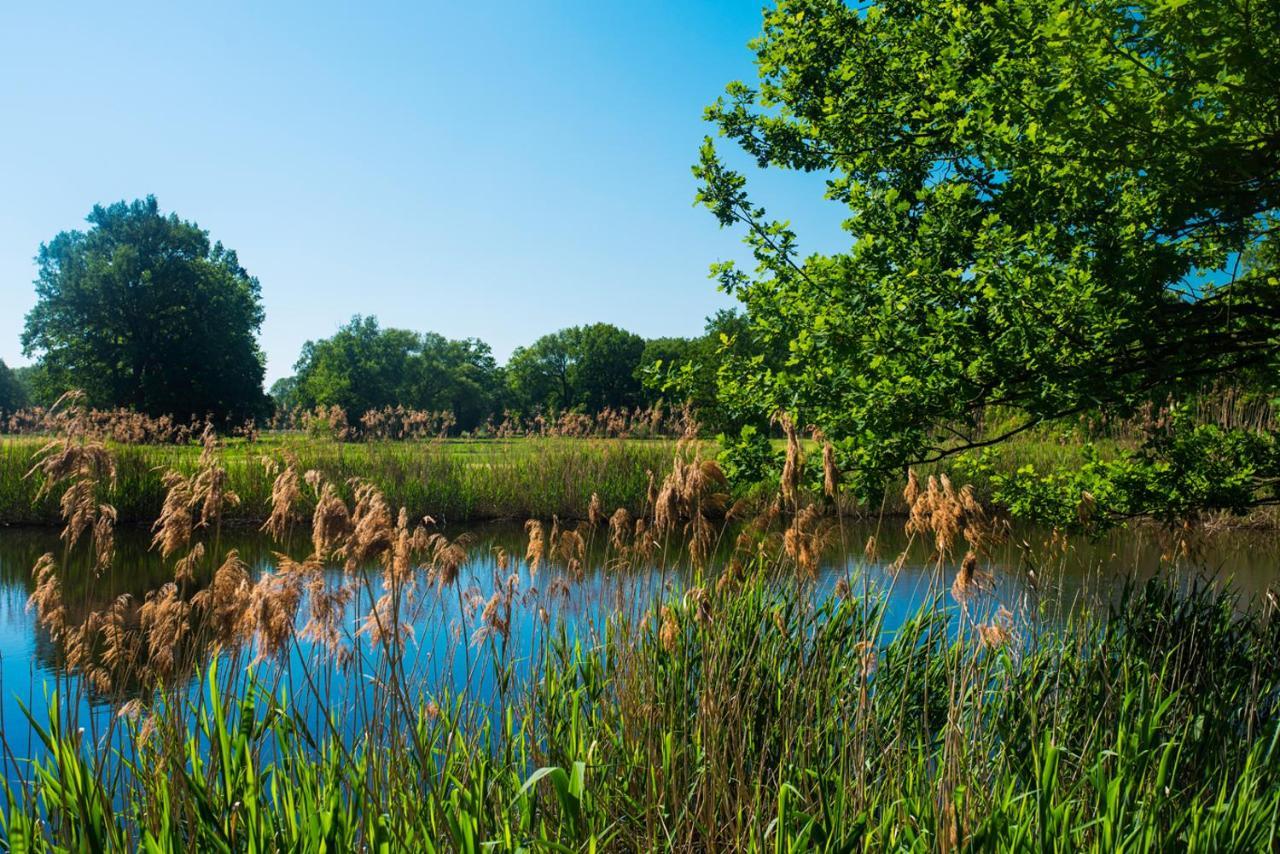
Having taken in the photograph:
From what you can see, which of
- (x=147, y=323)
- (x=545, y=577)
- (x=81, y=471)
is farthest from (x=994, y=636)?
(x=147, y=323)

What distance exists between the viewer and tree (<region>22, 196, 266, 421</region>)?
1496 inches

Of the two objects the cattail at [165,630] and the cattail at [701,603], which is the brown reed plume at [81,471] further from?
the cattail at [701,603]

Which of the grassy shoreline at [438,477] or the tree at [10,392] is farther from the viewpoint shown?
the tree at [10,392]

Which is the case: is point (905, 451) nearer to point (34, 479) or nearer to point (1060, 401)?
point (1060, 401)

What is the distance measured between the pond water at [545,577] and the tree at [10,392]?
7274 centimetres

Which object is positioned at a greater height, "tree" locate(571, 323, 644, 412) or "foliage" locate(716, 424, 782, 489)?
"tree" locate(571, 323, 644, 412)

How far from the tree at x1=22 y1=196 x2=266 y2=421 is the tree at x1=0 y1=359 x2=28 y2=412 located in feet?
134

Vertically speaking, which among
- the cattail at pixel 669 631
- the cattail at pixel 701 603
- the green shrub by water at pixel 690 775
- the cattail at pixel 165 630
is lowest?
the green shrub by water at pixel 690 775

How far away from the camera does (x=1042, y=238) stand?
17.1 feet

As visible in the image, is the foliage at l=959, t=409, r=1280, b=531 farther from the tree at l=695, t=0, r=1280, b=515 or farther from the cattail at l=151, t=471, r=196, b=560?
the cattail at l=151, t=471, r=196, b=560

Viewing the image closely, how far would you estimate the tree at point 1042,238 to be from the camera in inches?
175

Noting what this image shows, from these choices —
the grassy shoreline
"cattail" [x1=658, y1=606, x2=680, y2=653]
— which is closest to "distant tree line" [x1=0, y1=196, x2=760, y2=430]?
the grassy shoreline

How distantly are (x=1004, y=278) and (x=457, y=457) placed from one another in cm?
1440

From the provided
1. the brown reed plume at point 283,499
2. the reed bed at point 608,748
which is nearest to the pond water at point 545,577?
the reed bed at point 608,748
